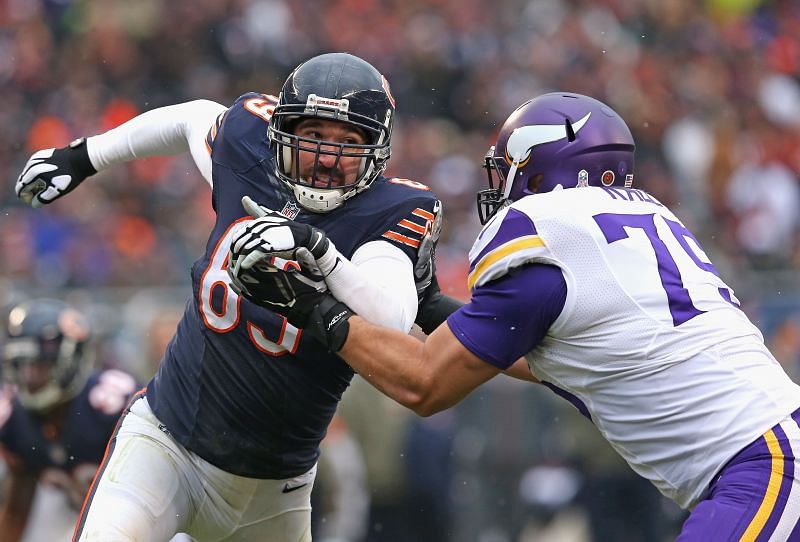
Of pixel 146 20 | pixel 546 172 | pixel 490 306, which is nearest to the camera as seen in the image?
pixel 490 306

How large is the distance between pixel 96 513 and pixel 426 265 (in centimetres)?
122

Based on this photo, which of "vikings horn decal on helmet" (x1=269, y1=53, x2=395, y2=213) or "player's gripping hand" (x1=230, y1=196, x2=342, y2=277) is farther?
"vikings horn decal on helmet" (x1=269, y1=53, x2=395, y2=213)

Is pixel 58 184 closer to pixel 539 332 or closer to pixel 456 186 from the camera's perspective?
pixel 539 332

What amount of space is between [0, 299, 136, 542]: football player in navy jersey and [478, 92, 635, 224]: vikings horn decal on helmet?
2.71m

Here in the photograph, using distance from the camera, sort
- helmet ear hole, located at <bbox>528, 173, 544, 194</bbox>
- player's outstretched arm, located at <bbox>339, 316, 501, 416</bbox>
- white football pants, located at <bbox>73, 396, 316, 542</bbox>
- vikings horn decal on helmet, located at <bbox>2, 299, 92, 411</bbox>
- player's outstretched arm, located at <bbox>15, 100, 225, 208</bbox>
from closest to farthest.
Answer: player's outstretched arm, located at <bbox>339, 316, 501, 416</bbox> < helmet ear hole, located at <bbox>528, 173, 544, 194</bbox> < white football pants, located at <bbox>73, 396, 316, 542</bbox> < player's outstretched arm, located at <bbox>15, 100, 225, 208</bbox> < vikings horn decal on helmet, located at <bbox>2, 299, 92, 411</bbox>

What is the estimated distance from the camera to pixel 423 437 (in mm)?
7289

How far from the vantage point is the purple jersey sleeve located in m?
3.07

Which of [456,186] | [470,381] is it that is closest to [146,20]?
[456,186]

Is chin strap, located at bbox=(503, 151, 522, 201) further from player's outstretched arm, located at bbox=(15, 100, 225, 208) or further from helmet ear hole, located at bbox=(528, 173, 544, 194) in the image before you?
player's outstretched arm, located at bbox=(15, 100, 225, 208)

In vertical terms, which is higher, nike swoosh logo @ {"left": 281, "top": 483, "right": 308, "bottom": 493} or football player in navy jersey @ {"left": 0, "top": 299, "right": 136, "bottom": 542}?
nike swoosh logo @ {"left": 281, "top": 483, "right": 308, "bottom": 493}

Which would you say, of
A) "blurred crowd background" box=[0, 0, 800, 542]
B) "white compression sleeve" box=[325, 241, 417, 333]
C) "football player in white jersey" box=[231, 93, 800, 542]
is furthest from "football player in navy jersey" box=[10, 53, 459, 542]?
"blurred crowd background" box=[0, 0, 800, 542]

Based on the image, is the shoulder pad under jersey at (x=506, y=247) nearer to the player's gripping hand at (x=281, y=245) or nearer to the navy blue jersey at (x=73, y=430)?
the player's gripping hand at (x=281, y=245)

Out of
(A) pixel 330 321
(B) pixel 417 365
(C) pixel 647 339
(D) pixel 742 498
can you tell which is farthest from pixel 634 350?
(A) pixel 330 321

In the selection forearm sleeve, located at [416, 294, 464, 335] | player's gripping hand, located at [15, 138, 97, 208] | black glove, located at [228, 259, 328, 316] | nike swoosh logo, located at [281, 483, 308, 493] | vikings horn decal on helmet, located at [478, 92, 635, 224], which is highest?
vikings horn decal on helmet, located at [478, 92, 635, 224]
